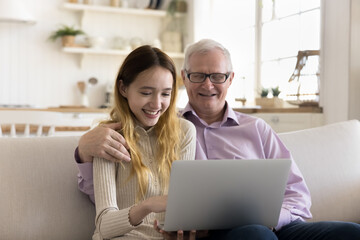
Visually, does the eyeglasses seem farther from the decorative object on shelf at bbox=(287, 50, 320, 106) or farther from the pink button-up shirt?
the decorative object on shelf at bbox=(287, 50, 320, 106)

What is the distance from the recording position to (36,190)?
180 cm

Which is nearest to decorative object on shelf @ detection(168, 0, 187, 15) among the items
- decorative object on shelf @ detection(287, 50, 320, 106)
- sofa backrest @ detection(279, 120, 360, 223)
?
decorative object on shelf @ detection(287, 50, 320, 106)

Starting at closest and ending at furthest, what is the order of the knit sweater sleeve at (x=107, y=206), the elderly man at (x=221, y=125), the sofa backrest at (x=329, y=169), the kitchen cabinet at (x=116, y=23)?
the knit sweater sleeve at (x=107, y=206) → the elderly man at (x=221, y=125) → the sofa backrest at (x=329, y=169) → the kitchen cabinet at (x=116, y=23)

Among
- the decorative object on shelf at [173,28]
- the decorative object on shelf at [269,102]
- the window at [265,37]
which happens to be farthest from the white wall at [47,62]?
the decorative object on shelf at [269,102]

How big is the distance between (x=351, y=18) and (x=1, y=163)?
7.51 feet

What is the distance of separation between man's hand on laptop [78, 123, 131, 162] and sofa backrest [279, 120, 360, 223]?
2.89ft

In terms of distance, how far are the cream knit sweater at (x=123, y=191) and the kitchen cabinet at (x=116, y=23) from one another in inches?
140

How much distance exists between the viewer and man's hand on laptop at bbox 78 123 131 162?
1597 millimetres

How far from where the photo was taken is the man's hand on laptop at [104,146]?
1.60 meters

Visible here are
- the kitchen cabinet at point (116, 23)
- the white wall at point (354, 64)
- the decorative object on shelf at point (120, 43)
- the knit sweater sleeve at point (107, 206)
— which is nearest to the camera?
the knit sweater sleeve at point (107, 206)

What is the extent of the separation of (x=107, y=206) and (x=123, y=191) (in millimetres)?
136

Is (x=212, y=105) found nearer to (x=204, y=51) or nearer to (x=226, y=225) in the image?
(x=204, y=51)

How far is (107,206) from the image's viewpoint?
1566mm

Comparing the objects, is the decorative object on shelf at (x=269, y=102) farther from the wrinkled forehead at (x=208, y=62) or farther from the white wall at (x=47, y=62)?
the white wall at (x=47, y=62)
